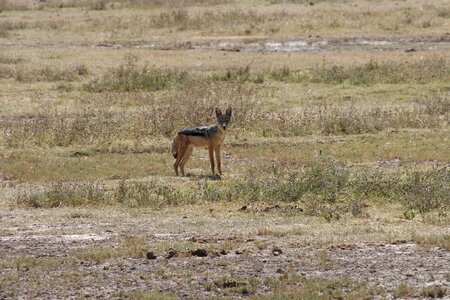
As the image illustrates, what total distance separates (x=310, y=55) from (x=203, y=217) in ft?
80.0

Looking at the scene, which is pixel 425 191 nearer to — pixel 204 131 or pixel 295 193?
pixel 295 193

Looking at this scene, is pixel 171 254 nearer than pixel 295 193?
Yes

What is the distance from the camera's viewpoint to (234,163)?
21.1 meters

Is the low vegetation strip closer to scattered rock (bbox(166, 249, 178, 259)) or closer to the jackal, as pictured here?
the jackal

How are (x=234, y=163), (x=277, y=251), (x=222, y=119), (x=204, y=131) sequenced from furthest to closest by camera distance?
(x=234, y=163)
(x=222, y=119)
(x=204, y=131)
(x=277, y=251)

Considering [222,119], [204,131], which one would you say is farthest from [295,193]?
[222,119]

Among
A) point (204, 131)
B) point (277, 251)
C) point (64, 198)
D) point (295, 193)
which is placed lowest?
point (295, 193)

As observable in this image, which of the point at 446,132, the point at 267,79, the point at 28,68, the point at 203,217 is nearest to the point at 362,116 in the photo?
the point at 446,132

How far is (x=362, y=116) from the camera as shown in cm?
2470

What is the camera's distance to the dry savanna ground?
38.2ft

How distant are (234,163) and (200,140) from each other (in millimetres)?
1822

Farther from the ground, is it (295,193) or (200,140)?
(200,140)

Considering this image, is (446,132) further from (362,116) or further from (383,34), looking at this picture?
(383,34)

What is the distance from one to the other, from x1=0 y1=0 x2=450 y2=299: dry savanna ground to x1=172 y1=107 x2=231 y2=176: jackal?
1.44 feet
